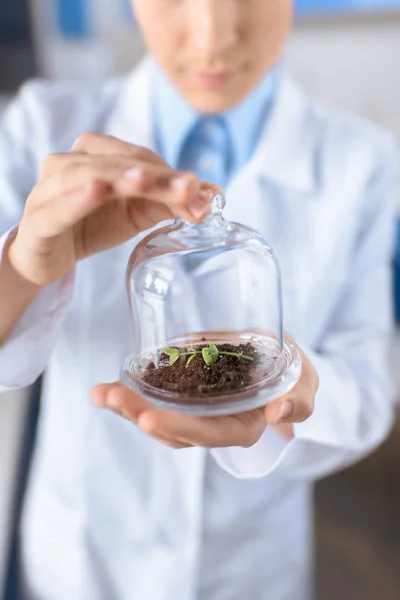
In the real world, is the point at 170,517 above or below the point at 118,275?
below

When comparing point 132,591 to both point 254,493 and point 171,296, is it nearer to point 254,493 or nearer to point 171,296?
point 254,493

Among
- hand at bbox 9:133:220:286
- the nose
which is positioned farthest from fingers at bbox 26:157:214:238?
the nose

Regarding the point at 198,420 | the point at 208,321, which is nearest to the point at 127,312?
the point at 208,321

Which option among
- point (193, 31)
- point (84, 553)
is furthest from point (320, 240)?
point (84, 553)

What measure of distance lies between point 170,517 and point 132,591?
0.08 metres

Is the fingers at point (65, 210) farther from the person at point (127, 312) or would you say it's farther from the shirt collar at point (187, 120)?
the shirt collar at point (187, 120)

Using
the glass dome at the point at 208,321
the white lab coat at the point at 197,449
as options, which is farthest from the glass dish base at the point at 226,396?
the white lab coat at the point at 197,449

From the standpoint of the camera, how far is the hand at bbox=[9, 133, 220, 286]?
0.21 metres

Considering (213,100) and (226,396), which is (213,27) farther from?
(226,396)

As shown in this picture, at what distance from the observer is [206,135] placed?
41 centimetres

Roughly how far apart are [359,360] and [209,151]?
202 mm

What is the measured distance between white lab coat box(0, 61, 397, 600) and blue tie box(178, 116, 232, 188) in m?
0.02

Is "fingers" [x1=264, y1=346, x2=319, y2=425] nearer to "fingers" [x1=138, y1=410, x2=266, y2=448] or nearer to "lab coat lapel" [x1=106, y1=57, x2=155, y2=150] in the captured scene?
"fingers" [x1=138, y1=410, x2=266, y2=448]

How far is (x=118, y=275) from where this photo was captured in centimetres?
42
